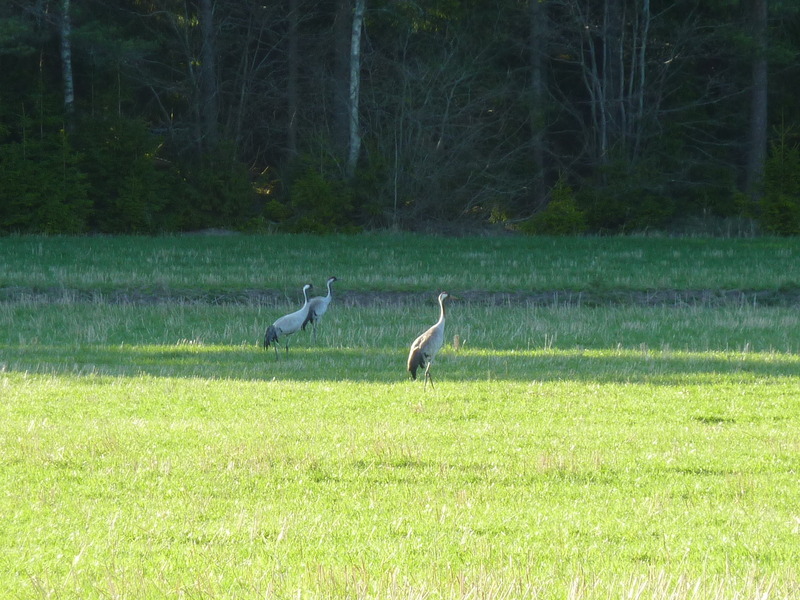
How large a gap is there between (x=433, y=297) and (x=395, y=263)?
20.3 feet

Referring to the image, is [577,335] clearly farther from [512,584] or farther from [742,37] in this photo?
[742,37]

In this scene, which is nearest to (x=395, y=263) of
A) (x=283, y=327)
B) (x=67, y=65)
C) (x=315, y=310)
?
(x=315, y=310)

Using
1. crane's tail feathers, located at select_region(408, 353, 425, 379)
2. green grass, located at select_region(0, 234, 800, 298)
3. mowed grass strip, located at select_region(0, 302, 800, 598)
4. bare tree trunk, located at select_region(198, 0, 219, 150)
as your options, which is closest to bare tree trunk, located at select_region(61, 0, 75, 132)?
bare tree trunk, located at select_region(198, 0, 219, 150)

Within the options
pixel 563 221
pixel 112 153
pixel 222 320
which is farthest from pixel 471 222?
pixel 222 320

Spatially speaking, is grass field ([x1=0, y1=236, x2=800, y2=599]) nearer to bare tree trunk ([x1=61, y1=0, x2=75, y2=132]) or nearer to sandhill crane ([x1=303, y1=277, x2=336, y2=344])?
sandhill crane ([x1=303, y1=277, x2=336, y2=344])

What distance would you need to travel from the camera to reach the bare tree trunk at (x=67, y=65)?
4122cm

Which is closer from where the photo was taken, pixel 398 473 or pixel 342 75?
pixel 398 473

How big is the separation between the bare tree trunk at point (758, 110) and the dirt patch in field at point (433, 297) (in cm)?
1643

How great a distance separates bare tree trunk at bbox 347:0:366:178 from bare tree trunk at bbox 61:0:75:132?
1082cm

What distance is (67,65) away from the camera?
42.1 metres

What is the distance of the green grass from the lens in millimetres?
28891

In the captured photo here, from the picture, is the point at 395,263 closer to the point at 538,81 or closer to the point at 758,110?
the point at 538,81

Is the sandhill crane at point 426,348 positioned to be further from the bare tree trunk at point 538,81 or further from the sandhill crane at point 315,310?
the bare tree trunk at point 538,81

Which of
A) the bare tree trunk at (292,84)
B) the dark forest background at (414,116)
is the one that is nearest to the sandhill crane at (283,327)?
the dark forest background at (414,116)
